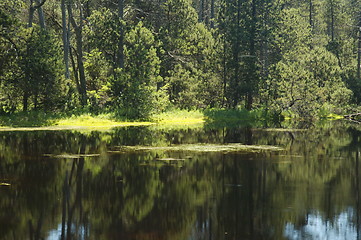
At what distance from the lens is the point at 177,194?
13.5 m

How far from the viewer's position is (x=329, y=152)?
23.0 metres

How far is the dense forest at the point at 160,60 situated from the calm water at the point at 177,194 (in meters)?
16.0

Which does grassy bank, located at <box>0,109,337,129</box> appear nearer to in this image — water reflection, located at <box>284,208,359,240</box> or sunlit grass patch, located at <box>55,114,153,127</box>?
sunlit grass patch, located at <box>55,114,153,127</box>

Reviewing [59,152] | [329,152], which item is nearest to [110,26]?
[59,152]

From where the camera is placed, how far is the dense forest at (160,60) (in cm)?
3856

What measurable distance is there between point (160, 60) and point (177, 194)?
37.8 m

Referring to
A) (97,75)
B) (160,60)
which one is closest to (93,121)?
(97,75)

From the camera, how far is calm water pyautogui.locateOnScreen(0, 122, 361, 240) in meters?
10.1

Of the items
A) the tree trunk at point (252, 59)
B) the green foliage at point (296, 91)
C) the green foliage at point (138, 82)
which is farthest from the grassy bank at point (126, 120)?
the tree trunk at point (252, 59)

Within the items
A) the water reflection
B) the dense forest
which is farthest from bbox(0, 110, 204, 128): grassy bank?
the water reflection

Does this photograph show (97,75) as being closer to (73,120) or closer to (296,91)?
(73,120)

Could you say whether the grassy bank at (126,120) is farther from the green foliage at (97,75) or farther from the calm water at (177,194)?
the calm water at (177,194)

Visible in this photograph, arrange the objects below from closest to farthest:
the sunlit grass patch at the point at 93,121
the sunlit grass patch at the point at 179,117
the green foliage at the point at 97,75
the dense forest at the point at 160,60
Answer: the sunlit grass patch at the point at 93,121, the dense forest at the point at 160,60, the sunlit grass patch at the point at 179,117, the green foliage at the point at 97,75

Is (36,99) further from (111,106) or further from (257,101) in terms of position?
(257,101)
